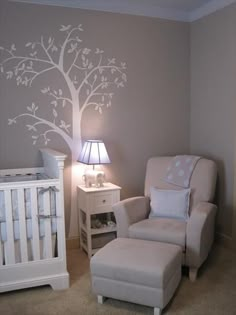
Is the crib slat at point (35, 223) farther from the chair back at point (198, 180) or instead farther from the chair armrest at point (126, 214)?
the chair back at point (198, 180)

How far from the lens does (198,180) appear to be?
3244 millimetres

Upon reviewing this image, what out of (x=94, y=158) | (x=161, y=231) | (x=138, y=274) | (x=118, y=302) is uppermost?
(x=94, y=158)

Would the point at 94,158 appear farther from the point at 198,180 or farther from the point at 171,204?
the point at 198,180

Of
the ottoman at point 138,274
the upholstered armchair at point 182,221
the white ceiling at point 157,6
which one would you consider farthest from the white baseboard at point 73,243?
the white ceiling at point 157,6

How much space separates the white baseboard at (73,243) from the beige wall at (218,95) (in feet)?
4.86

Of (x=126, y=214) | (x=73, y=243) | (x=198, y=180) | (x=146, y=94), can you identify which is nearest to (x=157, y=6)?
(x=146, y=94)

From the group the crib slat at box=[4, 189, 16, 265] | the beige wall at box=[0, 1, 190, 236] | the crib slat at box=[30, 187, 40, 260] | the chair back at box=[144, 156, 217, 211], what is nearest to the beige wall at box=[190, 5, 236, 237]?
the beige wall at box=[0, 1, 190, 236]

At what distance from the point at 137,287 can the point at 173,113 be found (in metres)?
2.14

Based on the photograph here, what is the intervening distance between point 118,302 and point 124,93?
80.9 inches

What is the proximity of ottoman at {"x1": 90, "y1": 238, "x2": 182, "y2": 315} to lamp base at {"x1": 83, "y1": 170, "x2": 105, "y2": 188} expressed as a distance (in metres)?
0.92

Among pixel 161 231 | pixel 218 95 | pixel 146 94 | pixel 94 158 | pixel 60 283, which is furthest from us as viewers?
pixel 146 94

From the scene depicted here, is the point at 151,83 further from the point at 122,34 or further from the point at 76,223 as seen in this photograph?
the point at 76,223

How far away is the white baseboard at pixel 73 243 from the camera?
11.5 feet

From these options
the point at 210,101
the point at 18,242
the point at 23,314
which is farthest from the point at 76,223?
the point at 210,101
